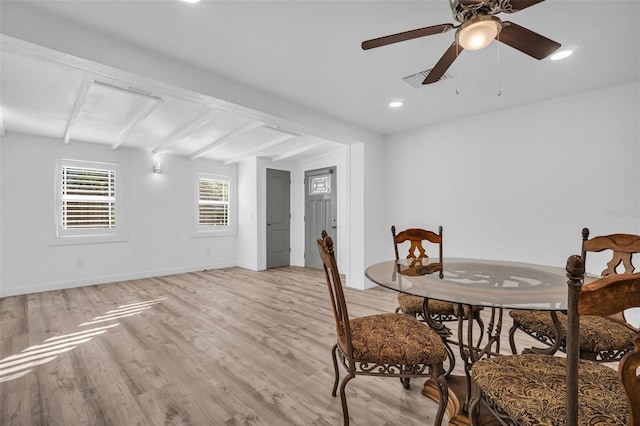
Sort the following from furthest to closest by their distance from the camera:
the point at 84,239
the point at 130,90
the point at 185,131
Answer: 1. the point at 84,239
2. the point at 185,131
3. the point at 130,90

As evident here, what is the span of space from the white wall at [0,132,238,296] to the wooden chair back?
6259mm

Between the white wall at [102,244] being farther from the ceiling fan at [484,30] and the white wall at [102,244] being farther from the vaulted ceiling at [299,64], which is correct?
the ceiling fan at [484,30]

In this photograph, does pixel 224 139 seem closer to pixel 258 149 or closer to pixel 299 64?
pixel 258 149

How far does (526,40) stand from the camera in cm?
160

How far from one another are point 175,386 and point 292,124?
287 centimetres

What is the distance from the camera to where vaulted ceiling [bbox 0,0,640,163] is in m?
1.98

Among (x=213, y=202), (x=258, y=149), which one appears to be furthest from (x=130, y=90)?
(x=213, y=202)

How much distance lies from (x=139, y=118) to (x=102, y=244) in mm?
2717

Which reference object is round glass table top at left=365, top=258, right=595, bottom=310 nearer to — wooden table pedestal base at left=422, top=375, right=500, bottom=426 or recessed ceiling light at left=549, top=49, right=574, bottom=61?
wooden table pedestal base at left=422, top=375, right=500, bottom=426

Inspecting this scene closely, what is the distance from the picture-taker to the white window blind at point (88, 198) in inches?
192

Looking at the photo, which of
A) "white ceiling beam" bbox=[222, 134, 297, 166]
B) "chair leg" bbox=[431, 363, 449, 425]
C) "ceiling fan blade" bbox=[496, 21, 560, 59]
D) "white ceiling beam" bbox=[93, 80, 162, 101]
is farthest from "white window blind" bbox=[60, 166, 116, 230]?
"ceiling fan blade" bbox=[496, 21, 560, 59]

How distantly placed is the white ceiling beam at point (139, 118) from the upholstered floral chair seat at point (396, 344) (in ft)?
10.4

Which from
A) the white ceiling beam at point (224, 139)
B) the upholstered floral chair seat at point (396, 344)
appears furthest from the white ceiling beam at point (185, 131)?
the upholstered floral chair seat at point (396, 344)

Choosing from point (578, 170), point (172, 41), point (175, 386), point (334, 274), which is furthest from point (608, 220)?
point (172, 41)
